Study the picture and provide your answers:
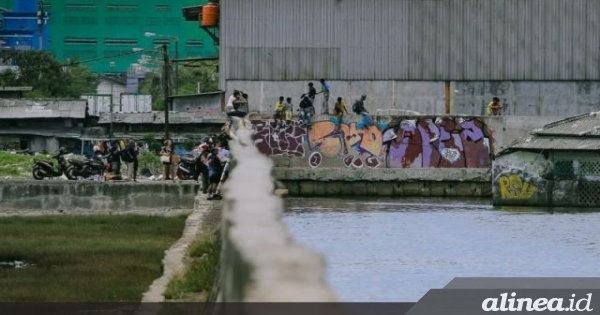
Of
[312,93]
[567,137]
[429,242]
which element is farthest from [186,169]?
[429,242]

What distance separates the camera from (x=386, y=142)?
48.6 m

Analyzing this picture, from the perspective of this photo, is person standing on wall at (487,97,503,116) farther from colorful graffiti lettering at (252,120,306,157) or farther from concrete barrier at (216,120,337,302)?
concrete barrier at (216,120,337,302)

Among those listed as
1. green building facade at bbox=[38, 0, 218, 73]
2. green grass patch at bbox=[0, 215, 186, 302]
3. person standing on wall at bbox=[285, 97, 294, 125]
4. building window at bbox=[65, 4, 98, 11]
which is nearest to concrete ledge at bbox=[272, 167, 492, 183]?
person standing on wall at bbox=[285, 97, 294, 125]

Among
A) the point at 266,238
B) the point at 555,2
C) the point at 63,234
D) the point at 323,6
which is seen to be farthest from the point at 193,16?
the point at 266,238

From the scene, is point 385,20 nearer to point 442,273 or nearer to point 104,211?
point 104,211

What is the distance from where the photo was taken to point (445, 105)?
174 ft

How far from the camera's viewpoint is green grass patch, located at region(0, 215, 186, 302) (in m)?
19.9

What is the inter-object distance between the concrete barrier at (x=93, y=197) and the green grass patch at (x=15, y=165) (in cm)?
832

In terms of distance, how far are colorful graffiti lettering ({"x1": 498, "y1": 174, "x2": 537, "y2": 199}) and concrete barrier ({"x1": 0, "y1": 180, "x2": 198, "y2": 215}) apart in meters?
8.61

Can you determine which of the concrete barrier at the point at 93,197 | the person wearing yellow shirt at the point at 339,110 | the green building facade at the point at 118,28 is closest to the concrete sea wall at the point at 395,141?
the person wearing yellow shirt at the point at 339,110

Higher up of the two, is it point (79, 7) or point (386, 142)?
point (79, 7)

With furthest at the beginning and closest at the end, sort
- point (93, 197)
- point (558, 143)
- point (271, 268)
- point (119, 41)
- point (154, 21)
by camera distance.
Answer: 1. point (154, 21)
2. point (119, 41)
3. point (93, 197)
4. point (558, 143)
5. point (271, 268)

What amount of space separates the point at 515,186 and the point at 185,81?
7113cm

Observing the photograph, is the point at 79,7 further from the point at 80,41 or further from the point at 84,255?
the point at 84,255
